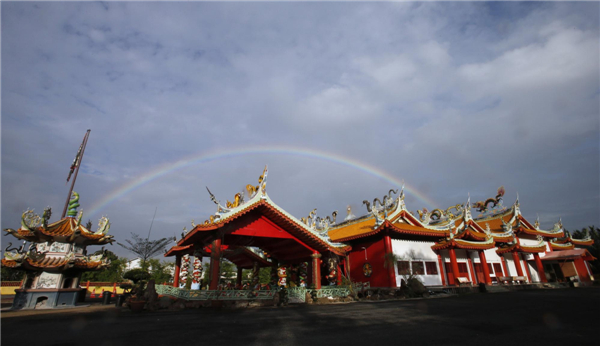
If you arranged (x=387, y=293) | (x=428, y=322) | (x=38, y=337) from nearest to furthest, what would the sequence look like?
(x=38, y=337), (x=428, y=322), (x=387, y=293)

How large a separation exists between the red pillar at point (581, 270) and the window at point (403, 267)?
22477mm

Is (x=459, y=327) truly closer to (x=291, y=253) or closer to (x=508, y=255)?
(x=291, y=253)

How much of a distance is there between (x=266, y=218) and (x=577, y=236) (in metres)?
69.9

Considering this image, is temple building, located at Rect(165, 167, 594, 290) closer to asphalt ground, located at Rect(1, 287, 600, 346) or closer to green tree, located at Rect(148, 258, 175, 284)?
asphalt ground, located at Rect(1, 287, 600, 346)

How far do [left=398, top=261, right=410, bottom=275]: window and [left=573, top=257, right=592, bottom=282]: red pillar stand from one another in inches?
885

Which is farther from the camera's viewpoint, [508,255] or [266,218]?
[508,255]

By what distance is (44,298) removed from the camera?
18406 mm

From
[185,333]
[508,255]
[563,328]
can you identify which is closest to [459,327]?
[563,328]

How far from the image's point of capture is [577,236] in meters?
57.3

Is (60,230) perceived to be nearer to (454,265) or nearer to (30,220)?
(30,220)

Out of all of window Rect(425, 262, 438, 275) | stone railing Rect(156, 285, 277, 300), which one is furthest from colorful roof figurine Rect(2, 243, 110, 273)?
window Rect(425, 262, 438, 275)

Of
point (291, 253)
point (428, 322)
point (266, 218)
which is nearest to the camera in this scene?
point (428, 322)

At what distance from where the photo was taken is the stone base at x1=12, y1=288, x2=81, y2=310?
17.7 m

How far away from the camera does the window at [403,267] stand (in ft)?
70.5
